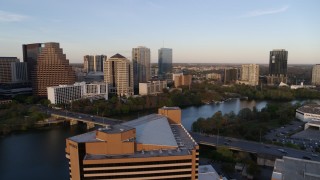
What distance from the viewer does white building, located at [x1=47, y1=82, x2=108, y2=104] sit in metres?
25.0

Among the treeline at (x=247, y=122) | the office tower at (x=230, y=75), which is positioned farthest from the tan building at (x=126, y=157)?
the office tower at (x=230, y=75)

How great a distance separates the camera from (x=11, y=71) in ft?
109

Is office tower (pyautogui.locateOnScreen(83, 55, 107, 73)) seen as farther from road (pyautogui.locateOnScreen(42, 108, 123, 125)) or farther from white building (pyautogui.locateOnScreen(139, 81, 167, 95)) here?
road (pyautogui.locateOnScreen(42, 108, 123, 125))

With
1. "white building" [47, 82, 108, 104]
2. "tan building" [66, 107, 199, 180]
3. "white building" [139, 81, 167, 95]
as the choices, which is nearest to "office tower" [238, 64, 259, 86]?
"white building" [139, 81, 167, 95]

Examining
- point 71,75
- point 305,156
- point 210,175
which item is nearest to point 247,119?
point 305,156

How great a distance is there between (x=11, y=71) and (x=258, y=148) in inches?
1185

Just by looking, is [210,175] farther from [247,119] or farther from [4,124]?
[4,124]

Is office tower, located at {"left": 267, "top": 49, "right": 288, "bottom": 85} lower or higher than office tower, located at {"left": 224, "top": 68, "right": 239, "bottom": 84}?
higher

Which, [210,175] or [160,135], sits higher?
[160,135]

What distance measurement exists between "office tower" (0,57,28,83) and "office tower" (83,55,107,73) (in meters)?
15.8

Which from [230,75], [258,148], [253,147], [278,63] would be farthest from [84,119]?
[278,63]

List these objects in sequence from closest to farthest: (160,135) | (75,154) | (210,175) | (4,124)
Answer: (75,154), (160,135), (210,175), (4,124)

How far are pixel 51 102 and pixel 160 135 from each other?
742 inches

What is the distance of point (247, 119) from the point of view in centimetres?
2006
